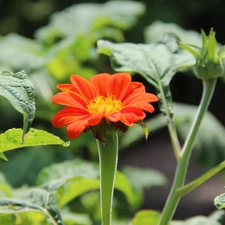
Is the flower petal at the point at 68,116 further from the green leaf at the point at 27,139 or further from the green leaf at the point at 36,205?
the green leaf at the point at 36,205

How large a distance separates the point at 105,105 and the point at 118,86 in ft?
0.14

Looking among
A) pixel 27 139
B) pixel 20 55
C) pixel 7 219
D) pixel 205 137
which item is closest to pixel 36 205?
pixel 7 219

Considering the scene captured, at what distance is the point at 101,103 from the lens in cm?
83

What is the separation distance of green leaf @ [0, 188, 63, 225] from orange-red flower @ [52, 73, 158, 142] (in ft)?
0.49

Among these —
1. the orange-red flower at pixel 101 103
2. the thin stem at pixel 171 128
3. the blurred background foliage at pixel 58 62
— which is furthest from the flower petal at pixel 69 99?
the blurred background foliage at pixel 58 62

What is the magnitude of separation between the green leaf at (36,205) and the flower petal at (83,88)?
16cm

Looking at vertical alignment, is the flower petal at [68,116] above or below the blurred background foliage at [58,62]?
above

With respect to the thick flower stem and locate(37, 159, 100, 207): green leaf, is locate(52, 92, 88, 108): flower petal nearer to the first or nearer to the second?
the thick flower stem

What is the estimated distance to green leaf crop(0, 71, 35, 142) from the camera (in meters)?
0.74

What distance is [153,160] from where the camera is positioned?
3928 millimetres

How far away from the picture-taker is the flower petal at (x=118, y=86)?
856 mm

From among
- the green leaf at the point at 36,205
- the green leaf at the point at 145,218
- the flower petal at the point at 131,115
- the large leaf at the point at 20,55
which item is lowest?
the large leaf at the point at 20,55

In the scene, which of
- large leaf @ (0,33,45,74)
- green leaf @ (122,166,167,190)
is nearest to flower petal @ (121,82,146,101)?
large leaf @ (0,33,45,74)

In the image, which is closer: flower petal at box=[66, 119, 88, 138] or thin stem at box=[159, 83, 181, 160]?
flower petal at box=[66, 119, 88, 138]
